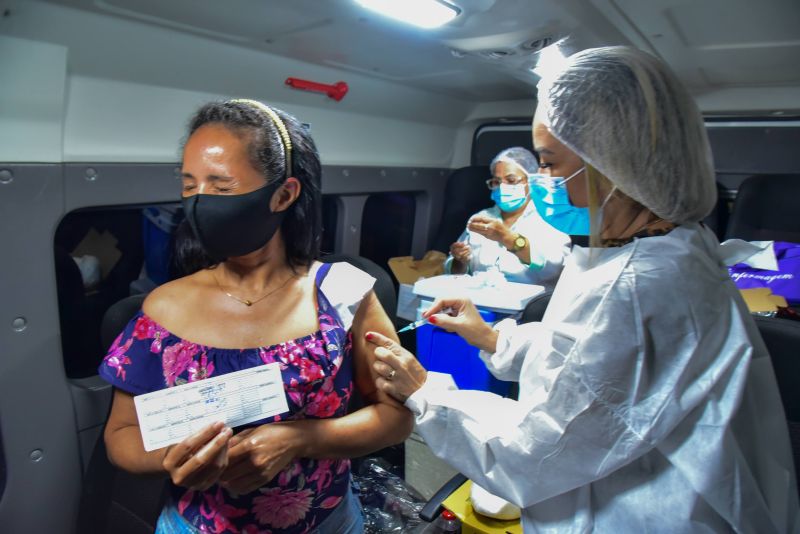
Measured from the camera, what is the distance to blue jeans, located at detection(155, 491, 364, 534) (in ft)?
4.40

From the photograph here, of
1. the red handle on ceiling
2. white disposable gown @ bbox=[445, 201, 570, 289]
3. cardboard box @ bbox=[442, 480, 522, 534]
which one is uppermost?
the red handle on ceiling

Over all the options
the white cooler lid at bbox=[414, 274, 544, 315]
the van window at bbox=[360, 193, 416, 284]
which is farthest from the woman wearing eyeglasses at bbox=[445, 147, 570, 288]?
the van window at bbox=[360, 193, 416, 284]

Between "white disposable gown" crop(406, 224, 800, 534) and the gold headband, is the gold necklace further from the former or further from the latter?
"white disposable gown" crop(406, 224, 800, 534)

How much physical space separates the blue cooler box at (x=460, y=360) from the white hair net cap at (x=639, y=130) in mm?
1607

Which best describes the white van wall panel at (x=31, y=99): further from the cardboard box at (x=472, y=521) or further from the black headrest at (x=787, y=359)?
the black headrest at (x=787, y=359)

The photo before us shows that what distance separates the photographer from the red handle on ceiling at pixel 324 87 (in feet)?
8.14

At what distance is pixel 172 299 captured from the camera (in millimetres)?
1393

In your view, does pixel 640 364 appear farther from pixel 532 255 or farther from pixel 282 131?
pixel 532 255

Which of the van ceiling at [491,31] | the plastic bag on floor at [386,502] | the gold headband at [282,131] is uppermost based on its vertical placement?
the van ceiling at [491,31]

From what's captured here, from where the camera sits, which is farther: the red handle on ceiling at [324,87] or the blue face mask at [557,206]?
the red handle on ceiling at [324,87]

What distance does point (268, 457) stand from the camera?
123 centimetres

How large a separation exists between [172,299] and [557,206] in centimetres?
106

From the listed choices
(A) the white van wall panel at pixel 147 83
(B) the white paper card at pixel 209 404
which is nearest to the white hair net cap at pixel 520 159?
(A) the white van wall panel at pixel 147 83

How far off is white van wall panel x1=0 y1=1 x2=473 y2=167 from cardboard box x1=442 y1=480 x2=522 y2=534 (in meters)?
1.81
